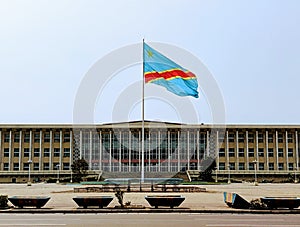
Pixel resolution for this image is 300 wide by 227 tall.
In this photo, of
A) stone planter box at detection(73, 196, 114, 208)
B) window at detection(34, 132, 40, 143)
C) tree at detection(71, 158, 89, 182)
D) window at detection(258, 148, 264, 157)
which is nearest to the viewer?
stone planter box at detection(73, 196, 114, 208)

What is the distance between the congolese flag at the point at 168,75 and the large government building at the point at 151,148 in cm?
4627

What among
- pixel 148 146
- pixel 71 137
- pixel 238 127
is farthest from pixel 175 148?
pixel 71 137

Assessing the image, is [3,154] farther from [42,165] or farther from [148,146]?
[148,146]

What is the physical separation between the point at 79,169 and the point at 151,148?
15.2 m

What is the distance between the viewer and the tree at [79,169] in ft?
247

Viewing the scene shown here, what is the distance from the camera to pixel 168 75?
34531mm

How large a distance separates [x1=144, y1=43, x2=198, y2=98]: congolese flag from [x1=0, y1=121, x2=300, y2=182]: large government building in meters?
46.3

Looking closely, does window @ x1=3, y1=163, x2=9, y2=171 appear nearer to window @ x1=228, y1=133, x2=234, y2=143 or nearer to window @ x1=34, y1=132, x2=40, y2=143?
window @ x1=34, y1=132, x2=40, y2=143

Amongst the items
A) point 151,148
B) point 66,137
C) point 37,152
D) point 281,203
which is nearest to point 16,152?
point 37,152

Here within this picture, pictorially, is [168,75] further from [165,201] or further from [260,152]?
[260,152]

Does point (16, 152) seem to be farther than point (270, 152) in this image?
No

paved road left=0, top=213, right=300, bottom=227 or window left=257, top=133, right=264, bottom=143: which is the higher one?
window left=257, top=133, right=264, bottom=143

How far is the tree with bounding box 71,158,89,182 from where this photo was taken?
7519cm

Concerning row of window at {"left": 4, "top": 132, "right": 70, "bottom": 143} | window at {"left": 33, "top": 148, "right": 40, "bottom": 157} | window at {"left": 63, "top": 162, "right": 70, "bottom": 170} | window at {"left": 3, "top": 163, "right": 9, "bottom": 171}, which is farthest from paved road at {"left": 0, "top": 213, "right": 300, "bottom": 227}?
window at {"left": 3, "top": 163, "right": 9, "bottom": 171}
